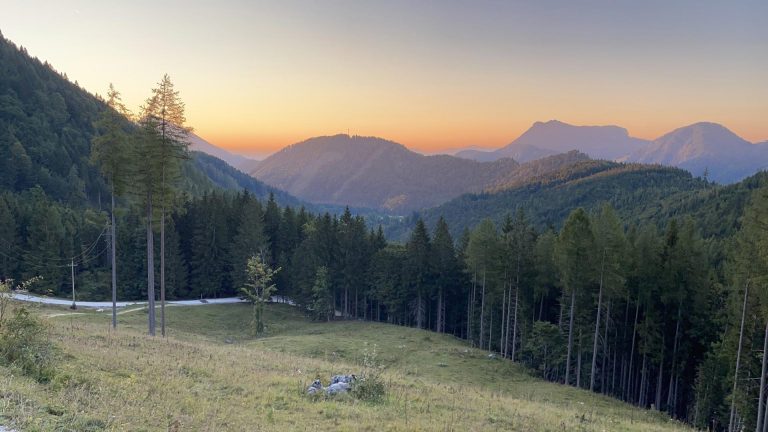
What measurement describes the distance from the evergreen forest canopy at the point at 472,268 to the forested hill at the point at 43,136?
84 centimetres

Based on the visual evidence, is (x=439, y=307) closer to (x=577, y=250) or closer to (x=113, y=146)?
(x=577, y=250)

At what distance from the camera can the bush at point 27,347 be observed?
11344 mm

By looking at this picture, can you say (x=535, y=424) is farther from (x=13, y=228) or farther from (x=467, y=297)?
(x=13, y=228)

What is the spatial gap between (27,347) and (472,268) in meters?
43.0

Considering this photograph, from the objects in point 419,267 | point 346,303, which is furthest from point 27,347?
point 346,303

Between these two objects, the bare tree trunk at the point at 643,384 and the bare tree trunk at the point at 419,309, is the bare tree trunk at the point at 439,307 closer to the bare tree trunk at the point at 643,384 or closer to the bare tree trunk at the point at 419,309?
the bare tree trunk at the point at 419,309

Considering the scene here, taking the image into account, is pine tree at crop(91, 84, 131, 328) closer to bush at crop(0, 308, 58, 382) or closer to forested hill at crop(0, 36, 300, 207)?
bush at crop(0, 308, 58, 382)

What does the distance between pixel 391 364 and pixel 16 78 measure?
170 metres

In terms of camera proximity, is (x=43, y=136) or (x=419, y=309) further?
(x=43, y=136)

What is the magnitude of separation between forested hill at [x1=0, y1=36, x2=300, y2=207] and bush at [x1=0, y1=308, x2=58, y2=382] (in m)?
87.2

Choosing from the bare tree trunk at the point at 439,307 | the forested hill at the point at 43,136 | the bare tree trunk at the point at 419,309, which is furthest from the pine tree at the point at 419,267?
the forested hill at the point at 43,136

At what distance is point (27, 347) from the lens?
1212cm

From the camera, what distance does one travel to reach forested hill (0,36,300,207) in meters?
109

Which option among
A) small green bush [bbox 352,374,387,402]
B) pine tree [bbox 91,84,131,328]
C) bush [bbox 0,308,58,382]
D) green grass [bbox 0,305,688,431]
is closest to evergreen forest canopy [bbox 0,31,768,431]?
pine tree [bbox 91,84,131,328]
